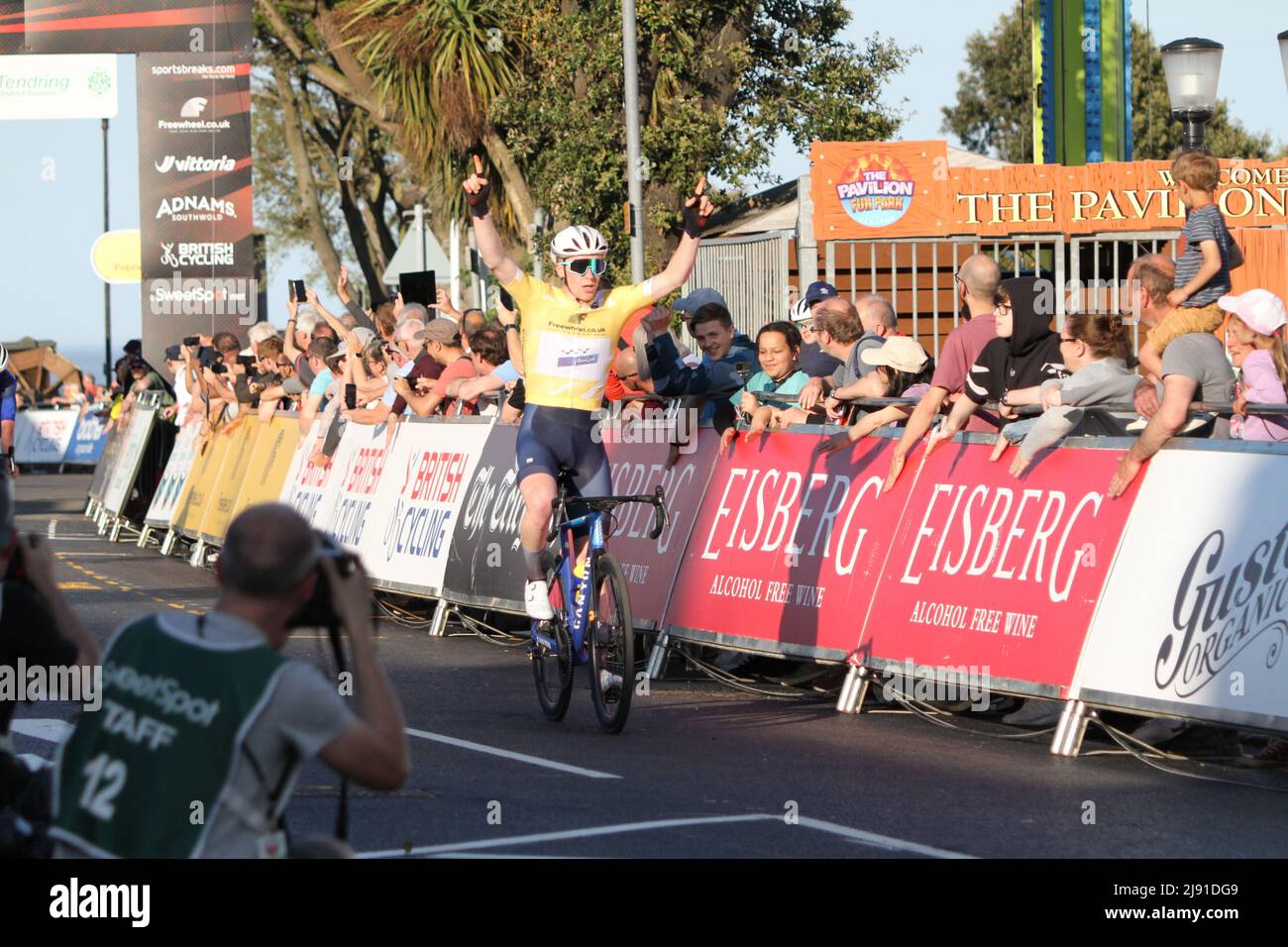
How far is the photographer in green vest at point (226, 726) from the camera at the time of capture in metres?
4.02

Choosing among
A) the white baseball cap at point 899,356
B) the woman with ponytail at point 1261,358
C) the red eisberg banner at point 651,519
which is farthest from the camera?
the red eisberg banner at point 651,519

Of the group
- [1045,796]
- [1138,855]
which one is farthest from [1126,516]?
[1138,855]

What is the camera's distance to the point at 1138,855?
705 centimetres

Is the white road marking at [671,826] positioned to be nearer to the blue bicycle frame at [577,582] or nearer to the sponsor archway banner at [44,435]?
the blue bicycle frame at [577,582]

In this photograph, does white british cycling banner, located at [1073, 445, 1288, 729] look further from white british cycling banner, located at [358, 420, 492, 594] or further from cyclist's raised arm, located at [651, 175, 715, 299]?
white british cycling banner, located at [358, 420, 492, 594]

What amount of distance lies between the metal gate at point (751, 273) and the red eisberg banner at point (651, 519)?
1073 cm

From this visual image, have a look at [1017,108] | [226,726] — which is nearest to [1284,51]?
[226,726]

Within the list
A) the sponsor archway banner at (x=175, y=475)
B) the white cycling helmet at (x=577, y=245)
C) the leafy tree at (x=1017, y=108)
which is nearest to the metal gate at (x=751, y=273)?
the sponsor archway banner at (x=175, y=475)

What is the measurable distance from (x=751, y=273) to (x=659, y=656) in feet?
43.3

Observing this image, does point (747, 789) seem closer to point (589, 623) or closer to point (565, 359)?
point (589, 623)

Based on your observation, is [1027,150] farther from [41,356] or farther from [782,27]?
[782,27]

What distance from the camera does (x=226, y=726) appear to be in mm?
4027

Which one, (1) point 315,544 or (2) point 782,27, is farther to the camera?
(2) point 782,27

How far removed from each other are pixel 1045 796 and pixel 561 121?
21655 mm
